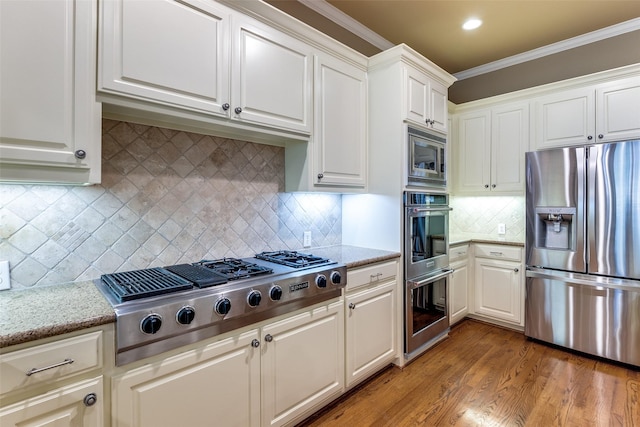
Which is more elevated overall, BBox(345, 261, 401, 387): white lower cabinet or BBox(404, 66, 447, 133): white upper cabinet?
BBox(404, 66, 447, 133): white upper cabinet

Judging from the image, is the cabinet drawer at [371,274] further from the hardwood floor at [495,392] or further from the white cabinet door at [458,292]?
the white cabinet door at [458,292]

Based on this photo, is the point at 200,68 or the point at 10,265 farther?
the point at 200,68

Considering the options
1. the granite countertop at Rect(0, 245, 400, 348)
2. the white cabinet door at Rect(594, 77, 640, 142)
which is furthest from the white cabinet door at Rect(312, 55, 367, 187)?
the white cabinet door at Rect(594, 77, 640, 142)

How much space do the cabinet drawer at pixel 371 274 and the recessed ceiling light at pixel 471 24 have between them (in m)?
2.33

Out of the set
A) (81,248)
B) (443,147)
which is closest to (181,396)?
(81,248)

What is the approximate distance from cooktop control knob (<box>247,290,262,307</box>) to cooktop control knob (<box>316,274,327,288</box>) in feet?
1.27

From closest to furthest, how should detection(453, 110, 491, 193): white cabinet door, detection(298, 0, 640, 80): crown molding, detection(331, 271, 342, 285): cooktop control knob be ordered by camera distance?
detection(331, 271, 342, 285): cooktop control knob, detection(298, 0, 640, 80): crown molding, detection(453, 110, 491, 193): white cabinet door

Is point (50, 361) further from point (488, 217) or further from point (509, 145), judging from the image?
point (488, 217)

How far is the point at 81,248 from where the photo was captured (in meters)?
1.53

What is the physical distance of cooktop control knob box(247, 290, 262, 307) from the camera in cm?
147

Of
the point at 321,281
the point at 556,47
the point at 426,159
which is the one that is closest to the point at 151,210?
the point at 321,281

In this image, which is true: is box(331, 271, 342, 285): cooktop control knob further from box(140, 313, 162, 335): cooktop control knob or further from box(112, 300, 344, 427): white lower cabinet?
box(140, 313, 162, 335): cooktop control knob

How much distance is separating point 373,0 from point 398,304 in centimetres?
250

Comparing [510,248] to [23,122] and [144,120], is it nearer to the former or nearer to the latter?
[144,120]
